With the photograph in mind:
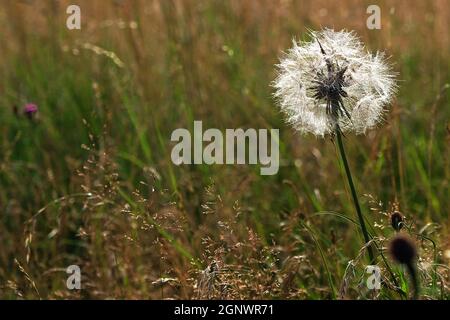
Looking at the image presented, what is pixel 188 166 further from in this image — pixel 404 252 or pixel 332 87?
pixel 404 252

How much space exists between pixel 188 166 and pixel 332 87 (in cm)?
159

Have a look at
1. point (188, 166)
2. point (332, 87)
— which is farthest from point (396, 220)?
point (188, 166)

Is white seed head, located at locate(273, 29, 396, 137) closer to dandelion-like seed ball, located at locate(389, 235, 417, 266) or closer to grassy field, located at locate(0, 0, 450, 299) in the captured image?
grassy field, located at locate(0, 0, 450, 299)

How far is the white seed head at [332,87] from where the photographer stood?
2.09 m

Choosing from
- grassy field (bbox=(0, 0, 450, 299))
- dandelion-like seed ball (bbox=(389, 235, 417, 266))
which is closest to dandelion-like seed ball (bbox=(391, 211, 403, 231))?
grassy field (bbox=(0, 0, 450, 299))

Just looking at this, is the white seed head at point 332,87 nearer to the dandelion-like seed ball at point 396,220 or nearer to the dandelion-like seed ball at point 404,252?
the dandelion-like seed ball at point 396,220

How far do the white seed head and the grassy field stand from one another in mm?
387

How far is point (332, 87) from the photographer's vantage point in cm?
208

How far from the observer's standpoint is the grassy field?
8.95 feet

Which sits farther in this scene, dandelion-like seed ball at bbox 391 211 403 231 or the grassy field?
the grassy field

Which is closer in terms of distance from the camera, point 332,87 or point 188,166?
point 332,87

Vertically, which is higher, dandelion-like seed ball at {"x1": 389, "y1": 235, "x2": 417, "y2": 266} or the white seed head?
the white seed head

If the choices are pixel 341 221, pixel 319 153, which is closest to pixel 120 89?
pixel 319 153

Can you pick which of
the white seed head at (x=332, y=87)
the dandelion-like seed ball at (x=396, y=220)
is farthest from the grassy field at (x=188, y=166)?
the white seed head at (x=332, y=87)
